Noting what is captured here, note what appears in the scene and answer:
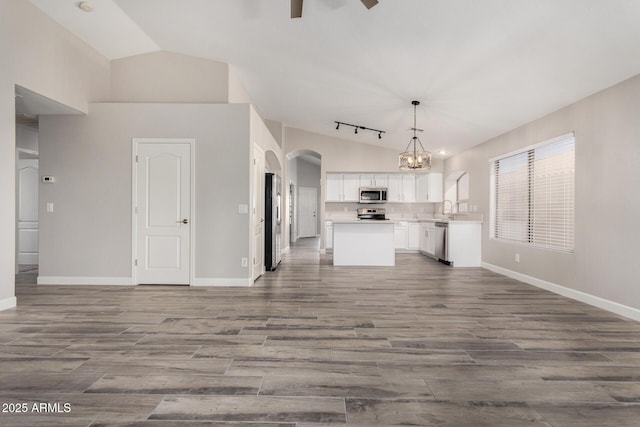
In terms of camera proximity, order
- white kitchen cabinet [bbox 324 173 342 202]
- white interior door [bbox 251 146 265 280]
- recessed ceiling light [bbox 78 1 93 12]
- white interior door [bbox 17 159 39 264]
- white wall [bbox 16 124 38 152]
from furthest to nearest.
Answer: white kitchen cabinet [bbox 324 173 342 202] → white interior door [bbox 17 159 39 264] → white wall [bbox 16 124 38 152] → white interior door [bbox 251 146 265 280] → recessed ceiling light [bbox 78 1 93 12]

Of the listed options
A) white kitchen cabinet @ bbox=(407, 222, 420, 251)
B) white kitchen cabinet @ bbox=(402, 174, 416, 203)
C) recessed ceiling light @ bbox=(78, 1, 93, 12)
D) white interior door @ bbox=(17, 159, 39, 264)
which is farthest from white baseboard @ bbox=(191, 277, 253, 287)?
white kitchen cabinet @ bbox=(402, 174, 416, 203)

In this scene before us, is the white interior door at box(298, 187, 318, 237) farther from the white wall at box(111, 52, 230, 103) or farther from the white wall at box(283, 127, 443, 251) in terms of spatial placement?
the white wall at box(111, 52, 230, 103)

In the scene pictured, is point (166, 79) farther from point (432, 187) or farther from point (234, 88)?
point (432, 187)

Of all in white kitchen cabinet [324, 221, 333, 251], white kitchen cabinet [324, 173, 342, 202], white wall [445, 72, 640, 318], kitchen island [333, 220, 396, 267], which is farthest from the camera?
white kitchen cabinet [324, 173, 342, 202]

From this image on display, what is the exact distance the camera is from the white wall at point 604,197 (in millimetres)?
3529

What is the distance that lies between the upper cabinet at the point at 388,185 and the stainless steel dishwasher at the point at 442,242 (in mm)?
1869

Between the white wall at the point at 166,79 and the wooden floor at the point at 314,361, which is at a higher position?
the white wall at the point at 166,79

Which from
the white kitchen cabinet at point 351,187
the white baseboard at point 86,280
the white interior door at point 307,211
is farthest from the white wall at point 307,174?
the white baseboard at point 86,280

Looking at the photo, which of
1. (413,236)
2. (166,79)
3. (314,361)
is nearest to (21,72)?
(166,79)

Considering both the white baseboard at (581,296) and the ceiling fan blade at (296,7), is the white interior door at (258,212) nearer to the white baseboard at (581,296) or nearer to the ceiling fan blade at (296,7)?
the ceiling fan blade at (296,7)

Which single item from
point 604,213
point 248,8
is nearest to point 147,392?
point 248,8

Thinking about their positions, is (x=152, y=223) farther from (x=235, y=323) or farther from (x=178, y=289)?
(x=235, y=323)

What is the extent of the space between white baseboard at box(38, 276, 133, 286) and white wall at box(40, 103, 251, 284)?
44 millimetres

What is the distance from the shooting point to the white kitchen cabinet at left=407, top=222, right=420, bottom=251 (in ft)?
30.4
